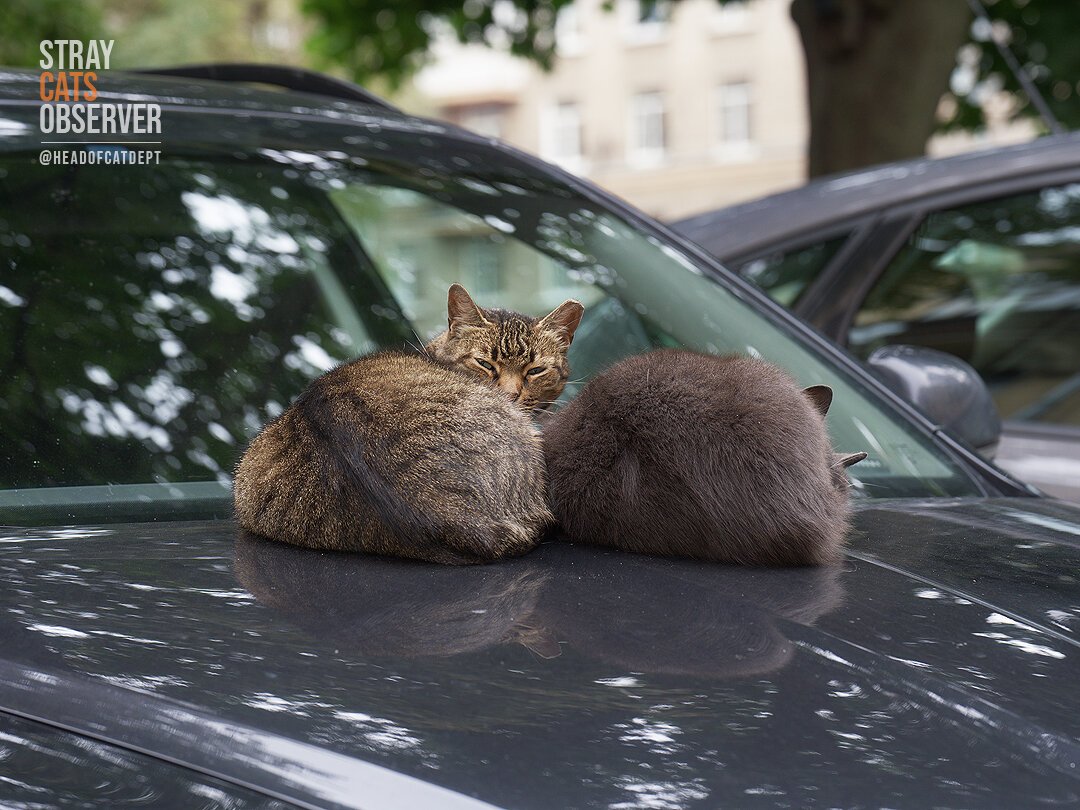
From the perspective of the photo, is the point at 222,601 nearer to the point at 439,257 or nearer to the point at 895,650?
the point at 895,650

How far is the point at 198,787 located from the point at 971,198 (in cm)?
353

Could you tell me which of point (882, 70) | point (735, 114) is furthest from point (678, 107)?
point (882, 70)

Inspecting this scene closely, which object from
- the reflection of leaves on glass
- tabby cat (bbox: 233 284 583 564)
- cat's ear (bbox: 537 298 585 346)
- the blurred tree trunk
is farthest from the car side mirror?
the blurred tree trunk

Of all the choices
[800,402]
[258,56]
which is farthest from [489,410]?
[258,56]

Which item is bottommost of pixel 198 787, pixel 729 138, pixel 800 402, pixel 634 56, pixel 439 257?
pixel 198 787

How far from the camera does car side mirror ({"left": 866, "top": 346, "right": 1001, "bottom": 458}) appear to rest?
2.75 m

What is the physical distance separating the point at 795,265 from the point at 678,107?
3339 centimetres

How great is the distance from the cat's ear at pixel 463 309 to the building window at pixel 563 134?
36.4 m

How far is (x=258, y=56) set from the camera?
96.6 ft

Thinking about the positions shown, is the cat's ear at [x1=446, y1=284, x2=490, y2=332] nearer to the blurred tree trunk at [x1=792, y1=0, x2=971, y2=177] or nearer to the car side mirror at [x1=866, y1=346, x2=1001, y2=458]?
the car side mirror at [x1=866, y1=346, x2=1001, y2=458]

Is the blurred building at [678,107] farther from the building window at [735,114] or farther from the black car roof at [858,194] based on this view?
the black car roof at [858,194]

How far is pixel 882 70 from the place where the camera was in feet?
29.0

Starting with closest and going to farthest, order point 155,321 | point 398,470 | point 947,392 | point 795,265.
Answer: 1. point 398,470
2. point 155,321
3. point 947,392
4. point 795,265

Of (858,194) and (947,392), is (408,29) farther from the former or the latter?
(947,392)
